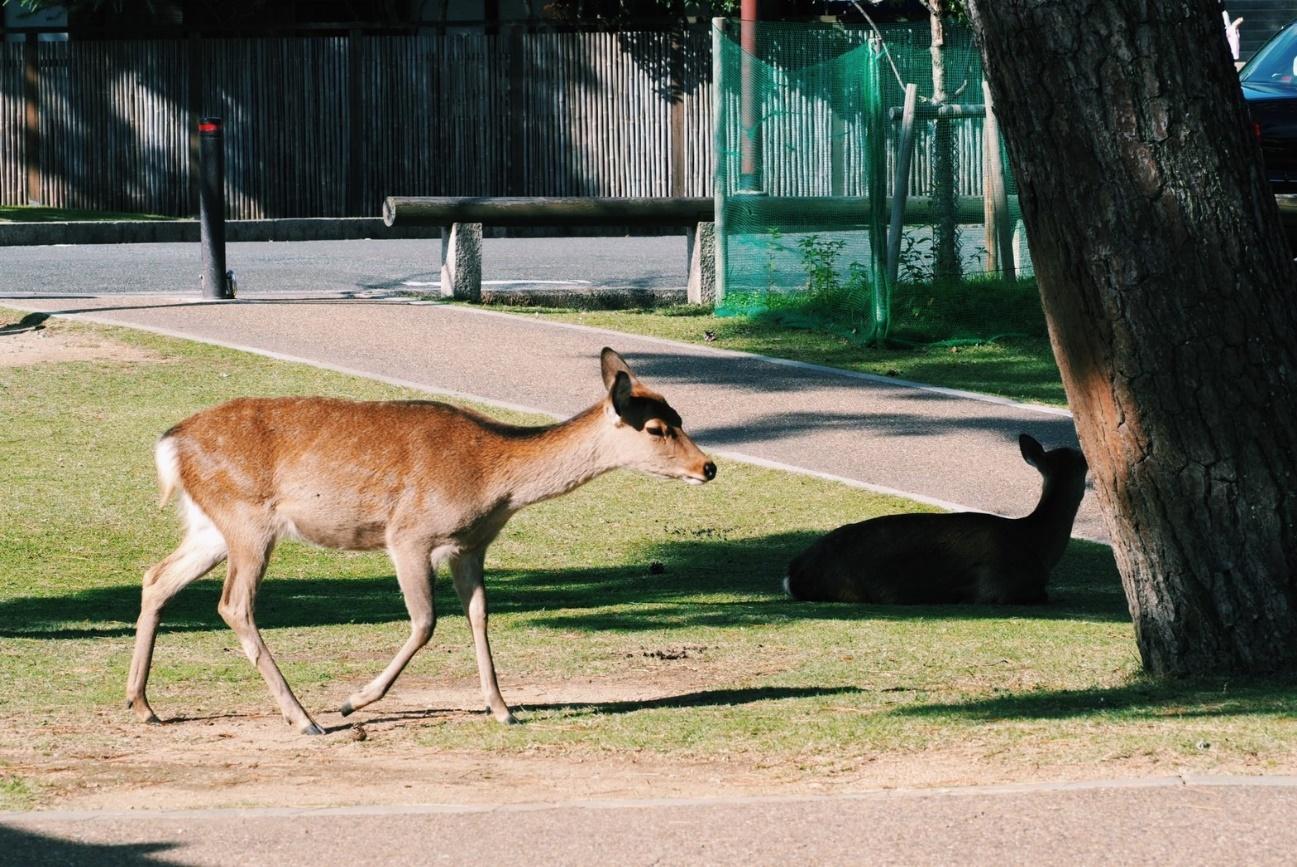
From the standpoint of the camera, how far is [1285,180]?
1711cm

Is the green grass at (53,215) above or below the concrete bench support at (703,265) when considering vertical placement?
above

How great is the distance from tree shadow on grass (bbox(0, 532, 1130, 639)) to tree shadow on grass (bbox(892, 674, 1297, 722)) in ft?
5.57

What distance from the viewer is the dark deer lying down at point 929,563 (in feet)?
31.3

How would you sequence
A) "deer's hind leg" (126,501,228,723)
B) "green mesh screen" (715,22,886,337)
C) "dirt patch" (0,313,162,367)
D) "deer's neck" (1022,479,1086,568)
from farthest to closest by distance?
"green mesh screen" (715,22,886,337), "dirt patch" (0,313,162,367), "deer's neck" (1022,479,1086,568), "deer's hind leg" (126,501,228,723)

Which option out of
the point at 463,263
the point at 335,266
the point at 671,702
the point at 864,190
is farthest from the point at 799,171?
the point at 671,702

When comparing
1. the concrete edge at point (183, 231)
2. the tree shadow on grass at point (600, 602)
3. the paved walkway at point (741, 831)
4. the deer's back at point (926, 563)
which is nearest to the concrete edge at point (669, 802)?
the paved walkway at point (741, 831)

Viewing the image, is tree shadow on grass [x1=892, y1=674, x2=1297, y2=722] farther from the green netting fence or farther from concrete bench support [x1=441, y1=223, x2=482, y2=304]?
concrete bench support [x1=441, y1=223, x2=482, y2=304]

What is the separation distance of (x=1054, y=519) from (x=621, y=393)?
3624mm

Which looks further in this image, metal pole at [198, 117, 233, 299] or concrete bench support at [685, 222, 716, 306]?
concrete bench support at [685, 222, 716, 306]

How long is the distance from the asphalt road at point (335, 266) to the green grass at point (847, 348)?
1.58 metres

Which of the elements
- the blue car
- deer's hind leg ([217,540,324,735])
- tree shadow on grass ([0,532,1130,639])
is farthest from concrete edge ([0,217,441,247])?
deer's hind leg ([217,540,324,735])

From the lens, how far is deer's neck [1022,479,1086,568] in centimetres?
971

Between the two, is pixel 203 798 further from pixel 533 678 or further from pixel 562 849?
pixel 533 678

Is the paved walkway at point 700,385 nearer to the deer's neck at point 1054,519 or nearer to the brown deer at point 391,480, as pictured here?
the deer's neck at point 1054,519
